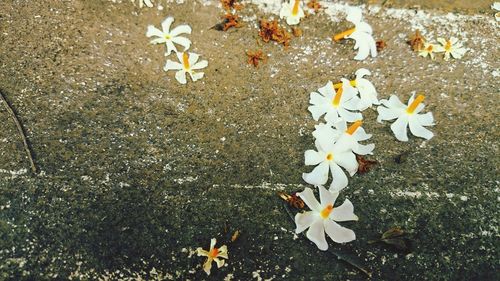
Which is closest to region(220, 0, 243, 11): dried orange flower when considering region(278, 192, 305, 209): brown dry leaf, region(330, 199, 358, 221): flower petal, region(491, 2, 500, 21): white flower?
region(278, 192, 305, 209): brown dry leaf

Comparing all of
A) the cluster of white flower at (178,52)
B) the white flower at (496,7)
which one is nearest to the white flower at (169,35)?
the cluster of white flower at (178,52)

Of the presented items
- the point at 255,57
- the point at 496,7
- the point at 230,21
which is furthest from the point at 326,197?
the point at 496,7

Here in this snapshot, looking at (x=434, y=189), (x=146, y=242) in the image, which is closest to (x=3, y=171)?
(x=146, y=242)

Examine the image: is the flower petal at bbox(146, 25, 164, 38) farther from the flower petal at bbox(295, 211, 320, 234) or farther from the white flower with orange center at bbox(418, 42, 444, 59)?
the white flower with orange center at bbox(418, 42, 444, 59)

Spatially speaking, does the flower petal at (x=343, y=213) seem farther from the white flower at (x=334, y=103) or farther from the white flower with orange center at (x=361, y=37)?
the white flower with orange center at (x=361, y=37)

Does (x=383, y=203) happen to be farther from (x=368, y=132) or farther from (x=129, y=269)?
(x=129, y=269)

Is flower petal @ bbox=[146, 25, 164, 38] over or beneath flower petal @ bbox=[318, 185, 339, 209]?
over
